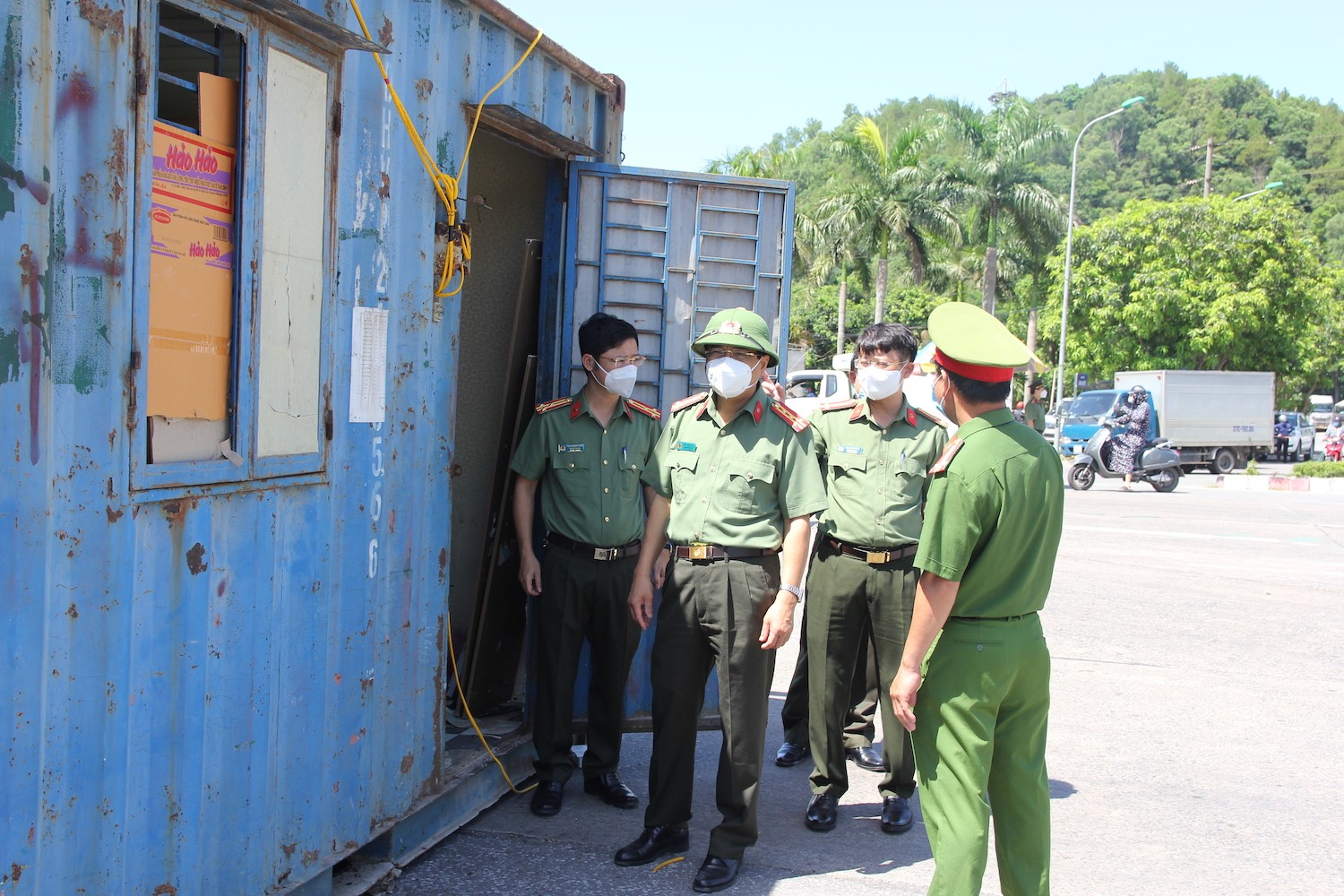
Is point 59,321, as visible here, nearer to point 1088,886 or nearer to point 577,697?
point 577,697

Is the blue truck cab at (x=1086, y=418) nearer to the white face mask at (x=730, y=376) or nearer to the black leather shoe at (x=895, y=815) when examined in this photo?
the black leather shoe at (x=895, y=815)

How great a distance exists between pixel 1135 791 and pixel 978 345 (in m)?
2.75

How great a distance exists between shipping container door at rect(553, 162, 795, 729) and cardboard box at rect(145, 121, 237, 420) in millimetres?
2168

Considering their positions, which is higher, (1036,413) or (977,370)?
(977,370)

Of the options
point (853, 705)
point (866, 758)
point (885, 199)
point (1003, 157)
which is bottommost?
point (866, 758)

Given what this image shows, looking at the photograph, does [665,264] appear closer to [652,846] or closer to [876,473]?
[876,473]

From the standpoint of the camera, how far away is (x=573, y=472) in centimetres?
441

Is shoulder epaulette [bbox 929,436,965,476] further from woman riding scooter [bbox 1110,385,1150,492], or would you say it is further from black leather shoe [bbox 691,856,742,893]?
woman riding scooter [bbox 1110,385,1150,492]

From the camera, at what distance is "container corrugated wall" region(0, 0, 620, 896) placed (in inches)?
88.4

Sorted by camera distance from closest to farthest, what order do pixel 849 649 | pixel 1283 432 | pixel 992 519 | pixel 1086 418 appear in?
pixel 992 519 → pixel 849 649 → pixel 1086 418 → pixel 1283 432

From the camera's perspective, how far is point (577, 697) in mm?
4875

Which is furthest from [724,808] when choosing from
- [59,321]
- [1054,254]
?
[1054,254]

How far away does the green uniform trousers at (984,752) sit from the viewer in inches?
119

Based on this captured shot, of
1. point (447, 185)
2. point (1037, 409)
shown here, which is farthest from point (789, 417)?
point (1037, 409)
